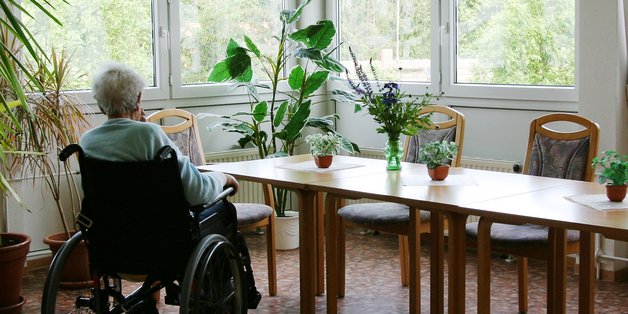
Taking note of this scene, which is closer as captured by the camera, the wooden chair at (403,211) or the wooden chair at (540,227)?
the wooden chair at (540,227)

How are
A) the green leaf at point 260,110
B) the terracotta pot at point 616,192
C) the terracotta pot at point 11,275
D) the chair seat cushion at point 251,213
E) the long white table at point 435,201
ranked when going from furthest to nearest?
the green leaf at point 260,110 < the chair seat cushion at point 251,213 < the terracotta pot at point 11,275 < the terracotta pot at point 616,192 < the long white table at point 435,201

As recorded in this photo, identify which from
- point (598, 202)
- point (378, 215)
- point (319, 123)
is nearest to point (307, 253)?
point (378, 215)

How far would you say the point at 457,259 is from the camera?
3.49m

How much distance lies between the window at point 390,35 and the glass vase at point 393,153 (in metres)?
1.75

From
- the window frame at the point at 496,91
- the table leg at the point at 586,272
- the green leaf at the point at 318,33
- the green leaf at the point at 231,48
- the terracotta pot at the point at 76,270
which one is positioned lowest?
the terracotta pot at the point at 76,270

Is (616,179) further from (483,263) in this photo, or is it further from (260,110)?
(260,110)

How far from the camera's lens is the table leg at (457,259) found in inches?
136

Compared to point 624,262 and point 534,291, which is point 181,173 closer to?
point 534,291

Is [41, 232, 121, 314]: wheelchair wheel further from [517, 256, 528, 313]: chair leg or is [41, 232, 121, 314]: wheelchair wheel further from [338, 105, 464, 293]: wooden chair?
[517, 256, 528, 313]: chair leg

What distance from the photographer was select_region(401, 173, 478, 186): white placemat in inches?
153

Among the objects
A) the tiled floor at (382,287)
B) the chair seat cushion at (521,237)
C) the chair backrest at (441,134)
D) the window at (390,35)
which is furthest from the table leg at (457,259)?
the window at (390,35)

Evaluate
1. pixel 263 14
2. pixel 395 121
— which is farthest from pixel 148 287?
pixel 263 14

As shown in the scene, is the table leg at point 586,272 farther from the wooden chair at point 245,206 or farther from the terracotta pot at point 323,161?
the wooden chair at point 245,206

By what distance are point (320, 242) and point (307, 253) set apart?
0.27m
